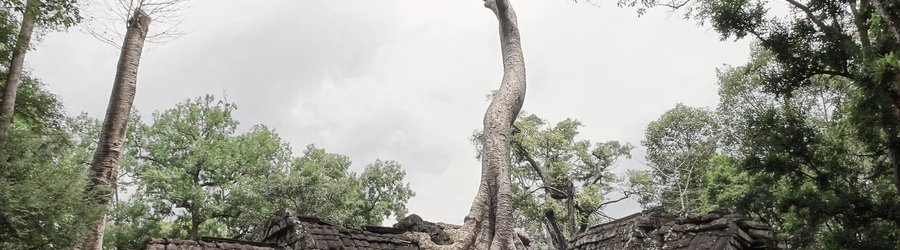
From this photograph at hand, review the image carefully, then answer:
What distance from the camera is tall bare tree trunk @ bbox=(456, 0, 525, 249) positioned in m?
7.09

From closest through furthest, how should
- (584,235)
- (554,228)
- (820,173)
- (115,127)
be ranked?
(115,127) → (584,235) → (820,173) → (554,228)

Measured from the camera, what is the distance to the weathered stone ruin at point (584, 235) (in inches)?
251

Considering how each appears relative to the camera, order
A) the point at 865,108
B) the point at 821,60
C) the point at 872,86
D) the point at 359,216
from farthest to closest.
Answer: the point at 359,216 < the point at 821,60 < the point at 865,108 < the point at 872,86

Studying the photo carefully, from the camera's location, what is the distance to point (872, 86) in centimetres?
830

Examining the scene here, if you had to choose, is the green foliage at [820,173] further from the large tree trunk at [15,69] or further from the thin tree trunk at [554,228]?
the large tree trunk at [15,69]

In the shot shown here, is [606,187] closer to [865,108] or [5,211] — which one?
[865,108]

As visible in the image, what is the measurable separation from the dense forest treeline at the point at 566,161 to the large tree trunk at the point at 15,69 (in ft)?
0.10

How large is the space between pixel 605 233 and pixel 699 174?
69.1ft

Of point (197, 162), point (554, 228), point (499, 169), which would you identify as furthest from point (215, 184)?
point (499, 169)

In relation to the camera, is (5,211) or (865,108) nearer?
(5,211)

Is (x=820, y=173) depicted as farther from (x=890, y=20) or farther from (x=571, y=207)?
(x=571, y=207)

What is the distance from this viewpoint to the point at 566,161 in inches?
990

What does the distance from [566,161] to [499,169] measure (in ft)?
59.6

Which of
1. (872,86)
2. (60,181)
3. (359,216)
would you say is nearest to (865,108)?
(872,86)
